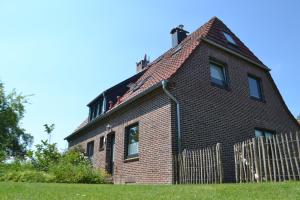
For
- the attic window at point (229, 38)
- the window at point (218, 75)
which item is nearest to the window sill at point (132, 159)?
the window at point (218, 75)

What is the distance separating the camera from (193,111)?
10875 mm

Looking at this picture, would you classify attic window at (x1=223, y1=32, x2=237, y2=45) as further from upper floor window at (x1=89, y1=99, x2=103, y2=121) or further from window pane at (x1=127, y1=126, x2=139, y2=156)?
upper floor window at (x1=89, y1=99, x2=103, y2=121)

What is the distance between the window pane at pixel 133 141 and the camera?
12.2m

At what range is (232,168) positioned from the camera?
10.9 m

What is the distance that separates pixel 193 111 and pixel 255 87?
17.3 ft

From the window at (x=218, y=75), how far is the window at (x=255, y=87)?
1861 mm

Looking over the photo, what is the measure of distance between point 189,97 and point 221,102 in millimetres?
1734

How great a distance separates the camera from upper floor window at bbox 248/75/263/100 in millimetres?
14156

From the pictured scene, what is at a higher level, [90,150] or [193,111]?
[193,111]

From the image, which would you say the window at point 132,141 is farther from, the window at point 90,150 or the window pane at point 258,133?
the window pane at point 258,133

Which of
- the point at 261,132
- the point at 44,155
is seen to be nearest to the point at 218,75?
the point at 261,132

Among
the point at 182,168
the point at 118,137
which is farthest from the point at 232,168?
the point at 118,137

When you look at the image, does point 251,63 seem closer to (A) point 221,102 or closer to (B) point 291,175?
(A) point 221,102

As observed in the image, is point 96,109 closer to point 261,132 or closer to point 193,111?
point 193,111
